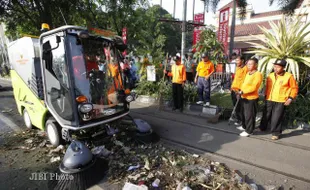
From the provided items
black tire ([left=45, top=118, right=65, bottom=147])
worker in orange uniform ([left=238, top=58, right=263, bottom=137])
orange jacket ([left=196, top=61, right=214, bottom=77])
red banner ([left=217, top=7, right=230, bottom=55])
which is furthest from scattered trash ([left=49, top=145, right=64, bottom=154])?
red banner ([left=217, top=7, right=230, bottom=55])

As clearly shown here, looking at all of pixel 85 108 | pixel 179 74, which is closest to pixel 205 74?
pixel 179 74

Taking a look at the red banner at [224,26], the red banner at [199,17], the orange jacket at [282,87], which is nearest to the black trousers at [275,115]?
the orange jacket at [282,87]

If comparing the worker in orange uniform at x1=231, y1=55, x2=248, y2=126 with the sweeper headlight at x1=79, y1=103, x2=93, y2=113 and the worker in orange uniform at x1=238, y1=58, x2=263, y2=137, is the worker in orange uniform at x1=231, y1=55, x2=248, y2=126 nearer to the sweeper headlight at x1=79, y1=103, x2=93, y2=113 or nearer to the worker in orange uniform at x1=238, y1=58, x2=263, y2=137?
the worker in orange uniform at x1=238, y1=58, x2=263, y2=137

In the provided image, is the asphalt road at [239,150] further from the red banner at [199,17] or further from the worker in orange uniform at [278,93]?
the red banner at [199,17]

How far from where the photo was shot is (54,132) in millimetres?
3957

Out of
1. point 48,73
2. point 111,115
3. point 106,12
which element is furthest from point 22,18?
point 111,115

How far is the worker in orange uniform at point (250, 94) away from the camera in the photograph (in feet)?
14.0

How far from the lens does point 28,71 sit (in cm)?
447

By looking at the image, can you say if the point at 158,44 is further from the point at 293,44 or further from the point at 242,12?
the point at 293,44

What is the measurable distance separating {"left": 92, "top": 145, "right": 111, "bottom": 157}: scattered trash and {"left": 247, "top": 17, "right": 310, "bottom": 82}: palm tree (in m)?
4.60

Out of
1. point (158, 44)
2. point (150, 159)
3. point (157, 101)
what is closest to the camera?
point (150, 159)

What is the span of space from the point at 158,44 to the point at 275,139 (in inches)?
470

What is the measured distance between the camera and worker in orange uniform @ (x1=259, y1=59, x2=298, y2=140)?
13.3 feet

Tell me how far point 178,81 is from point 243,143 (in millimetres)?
Result: 2886
